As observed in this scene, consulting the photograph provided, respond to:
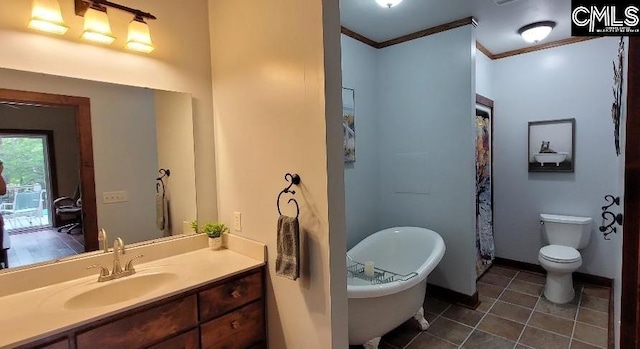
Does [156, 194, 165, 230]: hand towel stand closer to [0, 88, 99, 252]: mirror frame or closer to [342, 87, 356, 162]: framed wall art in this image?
[0, 88, 99, 252]: mirror frame

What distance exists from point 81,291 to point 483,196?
3786mm

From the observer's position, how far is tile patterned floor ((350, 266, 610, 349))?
7.79 ft

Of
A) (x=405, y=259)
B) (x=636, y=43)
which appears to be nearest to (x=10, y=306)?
(x=636, y=43)

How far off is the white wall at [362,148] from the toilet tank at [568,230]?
1911 millimetres

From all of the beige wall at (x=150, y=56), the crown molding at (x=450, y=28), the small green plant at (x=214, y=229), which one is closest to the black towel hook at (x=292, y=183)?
the small green plant at (x=214, y=229)

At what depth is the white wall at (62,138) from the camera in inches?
60.2

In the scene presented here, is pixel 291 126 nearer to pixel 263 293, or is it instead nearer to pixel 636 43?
pixel 263 293

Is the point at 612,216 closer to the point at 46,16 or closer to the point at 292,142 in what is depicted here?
the point at 292,142

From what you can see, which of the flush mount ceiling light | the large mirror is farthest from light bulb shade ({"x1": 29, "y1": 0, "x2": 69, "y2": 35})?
the flush mount ceiling light

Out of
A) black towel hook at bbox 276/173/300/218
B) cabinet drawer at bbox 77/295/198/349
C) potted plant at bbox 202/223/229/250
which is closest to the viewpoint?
cabinet drawer at bbox 77/295/198/349

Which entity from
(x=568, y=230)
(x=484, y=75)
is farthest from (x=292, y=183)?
(x=568, y=230)

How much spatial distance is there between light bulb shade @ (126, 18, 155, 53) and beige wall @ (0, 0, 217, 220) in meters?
0.06

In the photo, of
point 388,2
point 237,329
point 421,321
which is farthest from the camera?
point 421,321

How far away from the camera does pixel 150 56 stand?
183 centimetres
